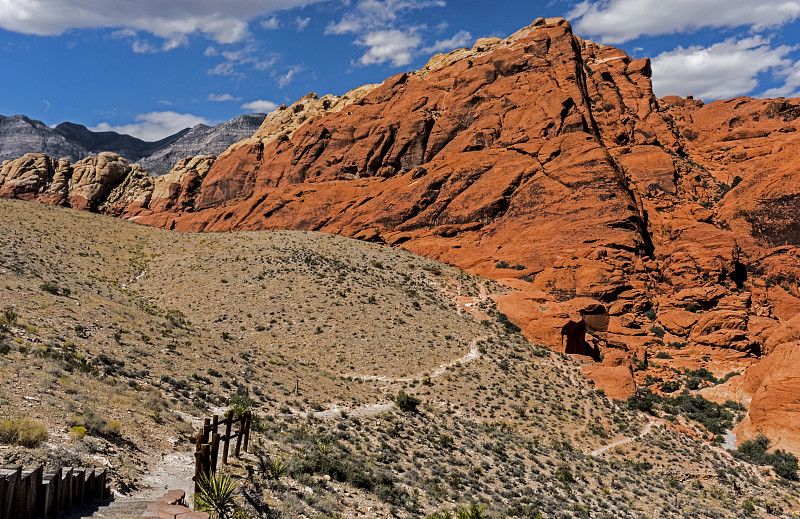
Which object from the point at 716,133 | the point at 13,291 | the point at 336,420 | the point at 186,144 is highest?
the point at 186,144

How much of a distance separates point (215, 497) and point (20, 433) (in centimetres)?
431

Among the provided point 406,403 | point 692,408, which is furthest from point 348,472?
point 692,408

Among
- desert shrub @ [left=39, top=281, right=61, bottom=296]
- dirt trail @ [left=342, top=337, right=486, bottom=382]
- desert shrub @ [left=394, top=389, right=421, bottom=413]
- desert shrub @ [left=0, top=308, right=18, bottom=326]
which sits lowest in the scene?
desert shrub @ [left=394, top=389, right=421, bottom=413]

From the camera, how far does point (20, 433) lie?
10109 millimetres

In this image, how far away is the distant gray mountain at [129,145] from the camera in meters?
177

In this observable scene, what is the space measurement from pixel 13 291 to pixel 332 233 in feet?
137

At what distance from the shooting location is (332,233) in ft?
212

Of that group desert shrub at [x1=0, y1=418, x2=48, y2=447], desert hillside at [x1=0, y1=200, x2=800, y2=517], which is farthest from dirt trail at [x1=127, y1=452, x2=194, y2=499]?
desert shrub at [x1=0, y1=418, x2=48, y2=447]

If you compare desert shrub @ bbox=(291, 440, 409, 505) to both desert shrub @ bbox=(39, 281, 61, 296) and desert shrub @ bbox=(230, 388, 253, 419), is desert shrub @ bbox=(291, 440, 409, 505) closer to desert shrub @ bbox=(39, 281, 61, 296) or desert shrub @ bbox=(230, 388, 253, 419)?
desert shrub @ bbox=(230, 388, 253, 419)

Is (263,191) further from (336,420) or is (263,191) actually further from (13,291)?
(336,420)

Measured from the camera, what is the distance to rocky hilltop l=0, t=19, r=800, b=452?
42.2 metres

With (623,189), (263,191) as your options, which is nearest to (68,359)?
(623,189)

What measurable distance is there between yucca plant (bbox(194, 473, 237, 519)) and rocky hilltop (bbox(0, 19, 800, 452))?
3288cm

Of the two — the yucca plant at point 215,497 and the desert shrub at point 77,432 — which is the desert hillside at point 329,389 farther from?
the yucca plant at point 215,497
